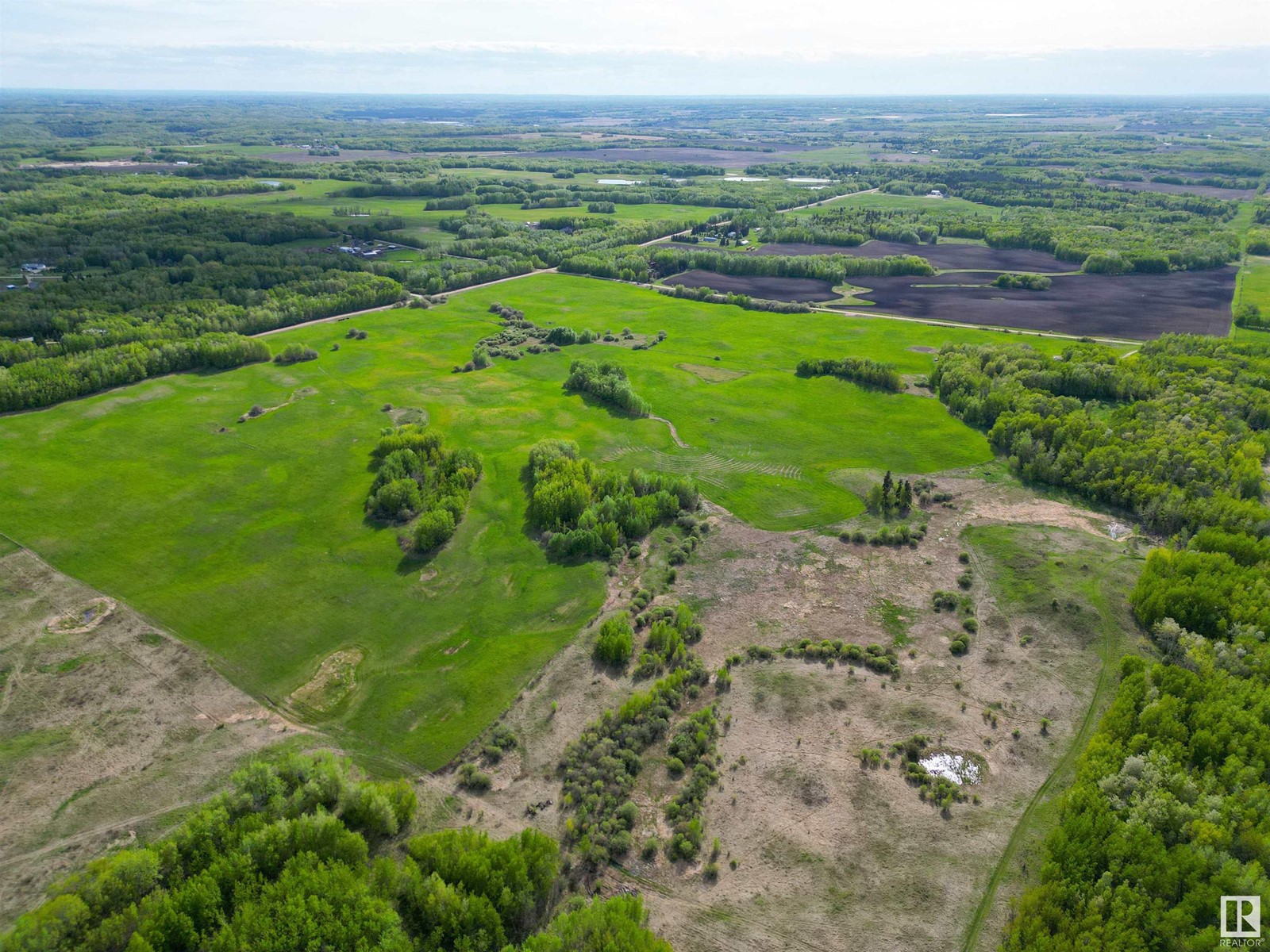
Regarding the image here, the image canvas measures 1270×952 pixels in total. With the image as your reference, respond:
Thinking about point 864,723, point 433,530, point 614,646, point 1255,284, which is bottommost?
point 864,723

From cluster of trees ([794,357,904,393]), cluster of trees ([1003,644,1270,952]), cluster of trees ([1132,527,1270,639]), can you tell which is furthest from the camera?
cluster of trees ([794,357,904,393])

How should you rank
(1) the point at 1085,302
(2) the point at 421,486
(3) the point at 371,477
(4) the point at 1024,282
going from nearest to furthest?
(2) the point at 421,486
(3) the point at 371,477
(1) the point at 1085,302
(4) the point at 1024,282

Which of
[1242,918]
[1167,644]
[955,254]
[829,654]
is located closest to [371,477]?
[829,654]

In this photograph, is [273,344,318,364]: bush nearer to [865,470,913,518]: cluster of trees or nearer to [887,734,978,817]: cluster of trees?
[865,470,913,518]: cluster of trees

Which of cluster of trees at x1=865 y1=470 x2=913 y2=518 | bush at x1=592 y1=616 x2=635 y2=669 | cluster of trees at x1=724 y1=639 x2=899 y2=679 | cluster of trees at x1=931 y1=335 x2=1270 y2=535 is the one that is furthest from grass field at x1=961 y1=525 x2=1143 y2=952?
bush at x1=592 y1=616 x2=635 y2=669

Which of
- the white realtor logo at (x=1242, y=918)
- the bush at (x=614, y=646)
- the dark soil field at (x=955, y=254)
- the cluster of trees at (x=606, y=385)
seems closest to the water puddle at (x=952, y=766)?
the white realtor logo at (x=1242, y=918)

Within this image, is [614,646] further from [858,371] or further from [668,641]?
[858,371]

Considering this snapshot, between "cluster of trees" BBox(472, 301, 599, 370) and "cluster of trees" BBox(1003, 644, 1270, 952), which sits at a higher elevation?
"cluster of trees" BBox(472, 301, 599, 370)
